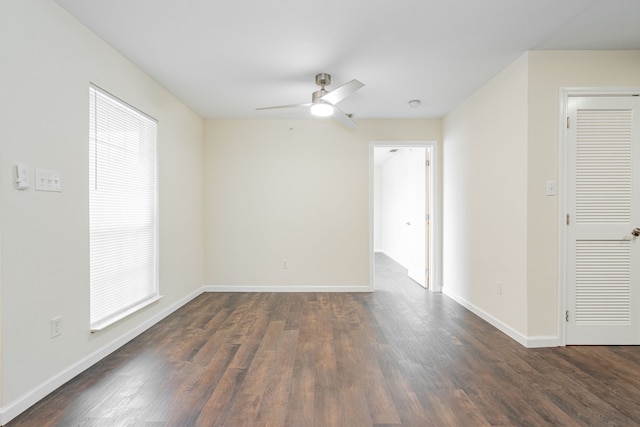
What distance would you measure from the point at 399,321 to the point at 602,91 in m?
2.69

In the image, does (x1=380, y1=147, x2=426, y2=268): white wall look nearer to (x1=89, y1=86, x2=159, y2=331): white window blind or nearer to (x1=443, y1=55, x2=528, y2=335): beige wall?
(x1=443, y1=55, x2=528, y2=335): beige wall

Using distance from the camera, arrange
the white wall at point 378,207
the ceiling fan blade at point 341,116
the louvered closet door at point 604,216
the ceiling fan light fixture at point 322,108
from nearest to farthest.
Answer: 1. the louvered closet door at point 604,216
2. the ceiling fan light fixture at point 322,108
3. the ceiling fan blade at point 341,116
4. the white wall at point 378,207

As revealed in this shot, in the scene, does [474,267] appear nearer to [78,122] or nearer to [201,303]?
[201,303]

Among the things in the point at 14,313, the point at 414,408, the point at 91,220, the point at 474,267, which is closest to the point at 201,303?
the point at 91,220

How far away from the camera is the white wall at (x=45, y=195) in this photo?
1.61 meters

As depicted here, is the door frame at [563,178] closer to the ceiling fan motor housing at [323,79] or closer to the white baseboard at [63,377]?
the ceiling fan motor housing at [323,79]

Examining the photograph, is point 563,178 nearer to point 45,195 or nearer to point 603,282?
point 603,282

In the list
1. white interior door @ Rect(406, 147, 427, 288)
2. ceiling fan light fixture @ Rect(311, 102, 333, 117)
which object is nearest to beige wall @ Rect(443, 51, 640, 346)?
white interior door @ Rect(406, 147, 427, 288)

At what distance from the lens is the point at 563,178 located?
97.1 inches

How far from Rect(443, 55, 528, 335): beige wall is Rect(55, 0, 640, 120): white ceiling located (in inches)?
13.5

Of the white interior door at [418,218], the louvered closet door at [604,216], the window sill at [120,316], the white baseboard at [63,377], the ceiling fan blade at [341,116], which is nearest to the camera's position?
the white baseboard at [63,377]

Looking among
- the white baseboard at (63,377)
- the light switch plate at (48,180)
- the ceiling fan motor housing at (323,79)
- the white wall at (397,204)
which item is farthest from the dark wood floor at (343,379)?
the white wall at (397,204)

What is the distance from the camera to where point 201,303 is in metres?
3.71

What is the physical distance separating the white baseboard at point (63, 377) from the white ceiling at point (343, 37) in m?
2.39
